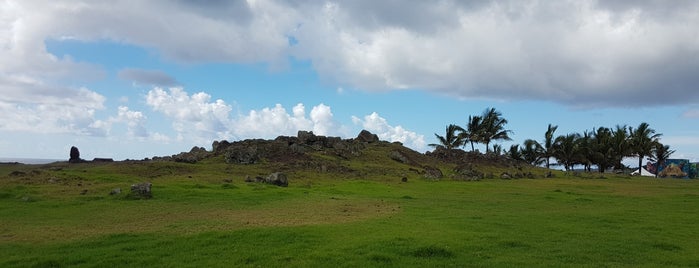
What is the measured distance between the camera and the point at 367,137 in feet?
235

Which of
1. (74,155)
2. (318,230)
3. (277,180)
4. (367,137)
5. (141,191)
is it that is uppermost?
(367,137)

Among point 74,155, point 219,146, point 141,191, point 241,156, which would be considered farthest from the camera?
point 219,146

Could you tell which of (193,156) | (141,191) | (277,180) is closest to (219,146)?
(193,156)

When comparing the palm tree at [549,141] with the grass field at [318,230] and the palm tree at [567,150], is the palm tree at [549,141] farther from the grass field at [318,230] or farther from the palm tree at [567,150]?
the grass field at [318,230]

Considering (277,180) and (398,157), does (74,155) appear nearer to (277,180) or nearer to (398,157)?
(277,180)

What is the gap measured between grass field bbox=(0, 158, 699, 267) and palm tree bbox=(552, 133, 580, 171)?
53343 mm

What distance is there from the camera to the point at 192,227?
16.3 m

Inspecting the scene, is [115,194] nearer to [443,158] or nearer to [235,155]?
[235,155]

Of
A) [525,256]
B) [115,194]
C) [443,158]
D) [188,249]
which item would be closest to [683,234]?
[525,256]

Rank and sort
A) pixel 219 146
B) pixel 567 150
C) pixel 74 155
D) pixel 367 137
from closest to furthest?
pixel 74 155 < pixel 219 146 < pixel 367 137 < pixel 567 150

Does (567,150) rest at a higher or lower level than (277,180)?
higher

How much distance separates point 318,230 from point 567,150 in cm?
7484

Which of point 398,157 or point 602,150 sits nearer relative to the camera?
point 398,157

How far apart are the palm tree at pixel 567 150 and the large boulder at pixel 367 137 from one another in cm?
3129
